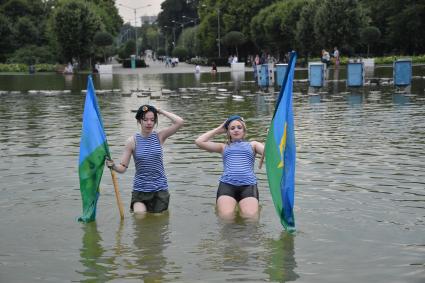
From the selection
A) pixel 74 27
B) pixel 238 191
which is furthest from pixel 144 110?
pixel 74 27

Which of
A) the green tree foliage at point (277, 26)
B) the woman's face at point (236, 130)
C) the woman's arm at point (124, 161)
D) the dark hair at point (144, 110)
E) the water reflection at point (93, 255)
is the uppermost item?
the green tree foliage at point (277, 26)

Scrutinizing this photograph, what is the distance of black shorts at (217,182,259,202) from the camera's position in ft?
29.4

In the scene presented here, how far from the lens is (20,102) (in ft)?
92.8

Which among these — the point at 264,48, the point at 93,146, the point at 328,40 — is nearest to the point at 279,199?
the point at 93,146

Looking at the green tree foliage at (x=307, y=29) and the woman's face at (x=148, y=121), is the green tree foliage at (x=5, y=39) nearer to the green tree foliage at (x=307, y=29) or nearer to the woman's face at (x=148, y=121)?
the green tree foliage at (x=307, y=29)

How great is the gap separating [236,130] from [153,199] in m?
1.36

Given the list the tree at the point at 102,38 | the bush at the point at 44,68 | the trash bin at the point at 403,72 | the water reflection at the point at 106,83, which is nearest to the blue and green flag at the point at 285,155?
the trash bin at the point at 403,72

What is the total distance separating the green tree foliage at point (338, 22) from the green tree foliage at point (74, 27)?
82.1ft

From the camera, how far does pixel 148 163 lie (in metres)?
8.86

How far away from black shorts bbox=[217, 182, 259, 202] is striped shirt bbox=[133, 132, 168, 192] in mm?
759

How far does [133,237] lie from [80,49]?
7320 centimetres

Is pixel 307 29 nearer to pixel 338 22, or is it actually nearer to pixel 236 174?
pixel 338 22

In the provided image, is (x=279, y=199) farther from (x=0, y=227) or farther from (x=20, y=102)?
(x=20, y=102)

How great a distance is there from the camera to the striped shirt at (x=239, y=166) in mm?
9000
